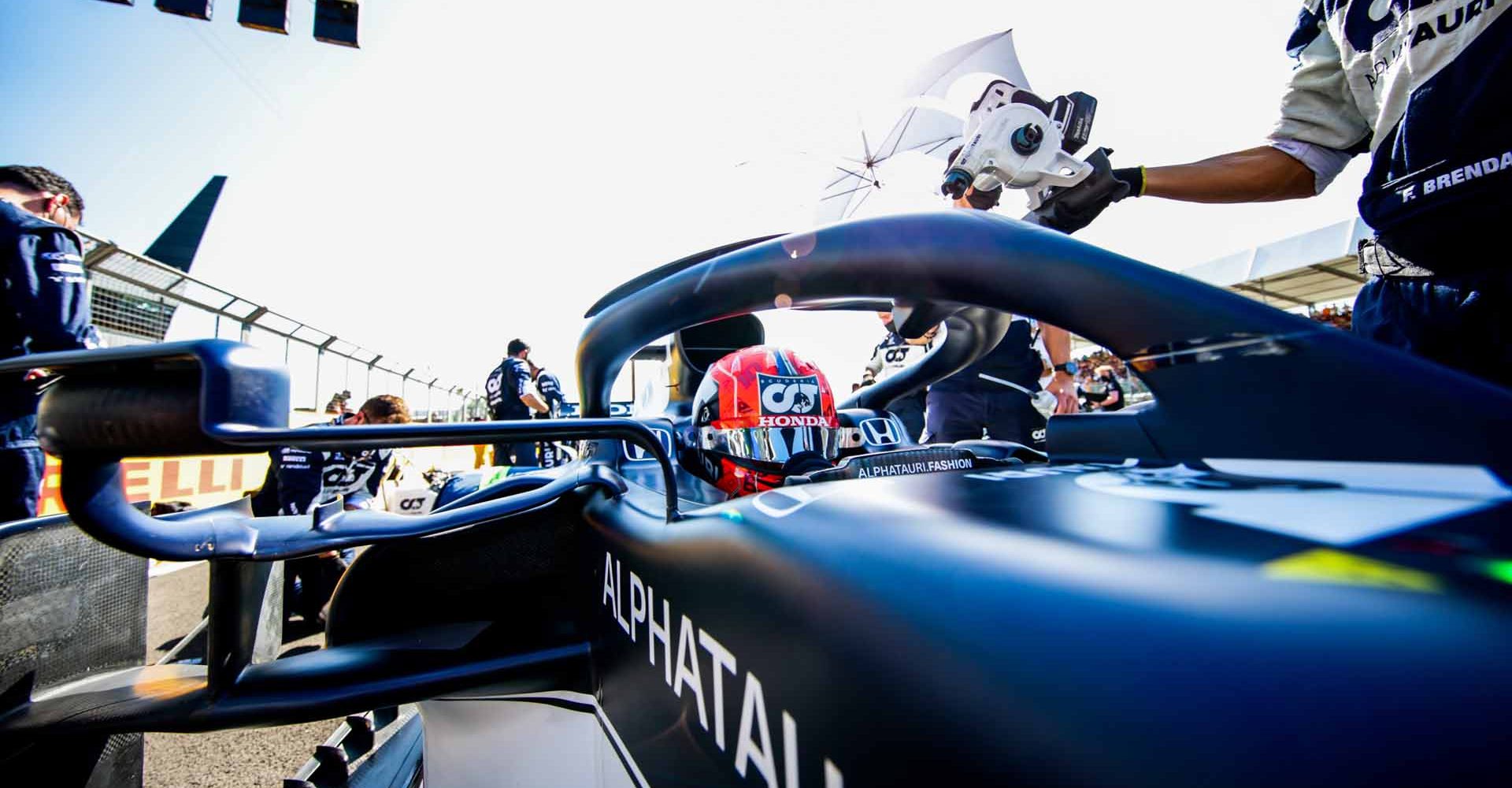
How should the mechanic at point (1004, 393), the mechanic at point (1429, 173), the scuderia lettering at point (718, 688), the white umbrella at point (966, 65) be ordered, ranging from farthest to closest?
the white umbrella at point (966, 65), the mechanic at point (1004, 393), the mechanic at point (1429, 173), the scuderia lettering at point (718, 688)

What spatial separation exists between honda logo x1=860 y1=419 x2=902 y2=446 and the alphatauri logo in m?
0.34

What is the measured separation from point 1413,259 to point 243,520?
66.5 inches

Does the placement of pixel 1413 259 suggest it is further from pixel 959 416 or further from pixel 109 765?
pixel 109 765

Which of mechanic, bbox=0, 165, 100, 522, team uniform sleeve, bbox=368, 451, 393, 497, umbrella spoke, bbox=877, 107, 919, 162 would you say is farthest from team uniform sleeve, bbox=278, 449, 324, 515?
umbrella spoke, bbox=877, 107, 919, 162

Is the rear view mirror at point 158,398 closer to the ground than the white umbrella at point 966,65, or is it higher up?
closer to the ground

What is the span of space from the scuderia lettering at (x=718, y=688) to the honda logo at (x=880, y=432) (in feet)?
4.27

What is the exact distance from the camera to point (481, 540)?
42.4 inches

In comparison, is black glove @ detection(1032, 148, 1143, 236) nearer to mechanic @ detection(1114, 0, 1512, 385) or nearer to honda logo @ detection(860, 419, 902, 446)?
mechanic @ detection(1114, 0, 1512, 385)

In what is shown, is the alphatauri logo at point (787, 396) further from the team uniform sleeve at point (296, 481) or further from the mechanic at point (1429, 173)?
the team uniform sleeve at point (296, 481)

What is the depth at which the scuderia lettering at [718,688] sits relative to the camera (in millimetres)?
422

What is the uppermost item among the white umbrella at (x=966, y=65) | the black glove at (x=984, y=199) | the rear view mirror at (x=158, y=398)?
the white umbrella at (x=966, y=65)

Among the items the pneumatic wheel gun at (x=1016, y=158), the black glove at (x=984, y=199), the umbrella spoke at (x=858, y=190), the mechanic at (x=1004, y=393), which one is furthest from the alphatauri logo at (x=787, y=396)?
the umbrella spoke at (x=858, y=190)

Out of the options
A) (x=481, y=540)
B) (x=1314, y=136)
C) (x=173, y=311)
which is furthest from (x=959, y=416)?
(x=173, y=311)

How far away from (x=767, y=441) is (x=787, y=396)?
16cm
